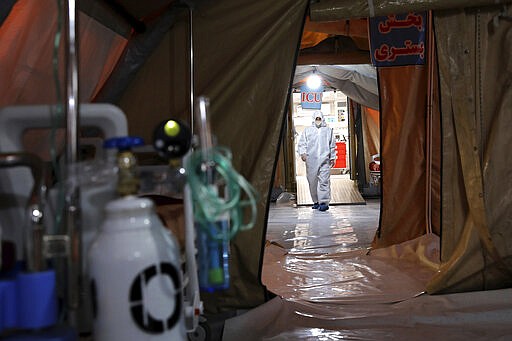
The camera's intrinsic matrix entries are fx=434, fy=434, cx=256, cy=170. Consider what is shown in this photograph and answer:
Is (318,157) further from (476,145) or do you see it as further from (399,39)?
(476,145)

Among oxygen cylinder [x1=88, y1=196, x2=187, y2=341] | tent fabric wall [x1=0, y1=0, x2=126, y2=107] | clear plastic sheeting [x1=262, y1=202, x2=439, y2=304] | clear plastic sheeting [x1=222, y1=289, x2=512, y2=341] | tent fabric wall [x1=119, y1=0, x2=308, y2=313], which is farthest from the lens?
clear plastic sheeting [x1=262, y1=202, x2=439, y2=304]

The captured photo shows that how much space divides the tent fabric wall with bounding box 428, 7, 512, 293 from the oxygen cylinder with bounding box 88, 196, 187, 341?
5.35ft

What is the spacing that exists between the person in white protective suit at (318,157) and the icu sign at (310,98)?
0.92m

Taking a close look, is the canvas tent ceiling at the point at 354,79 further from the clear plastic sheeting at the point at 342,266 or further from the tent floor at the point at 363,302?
the tent floor at the point at 363,302

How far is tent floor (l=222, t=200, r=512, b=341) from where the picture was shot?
65.2 inches

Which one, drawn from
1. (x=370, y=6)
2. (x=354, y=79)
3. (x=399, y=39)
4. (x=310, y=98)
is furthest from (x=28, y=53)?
(x=310, y=98)

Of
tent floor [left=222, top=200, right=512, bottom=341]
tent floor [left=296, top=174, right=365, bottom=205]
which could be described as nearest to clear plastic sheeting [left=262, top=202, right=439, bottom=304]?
tent floor [left=222, top=200, right=512, bottom=341]

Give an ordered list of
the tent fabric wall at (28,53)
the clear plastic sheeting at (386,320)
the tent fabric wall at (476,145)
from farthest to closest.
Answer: the tent fabric wall at (476,145)
the clear plastic sheeting at (386,320)
the tent fabric wall at (28,53)

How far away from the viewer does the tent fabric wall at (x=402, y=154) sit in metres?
2.97

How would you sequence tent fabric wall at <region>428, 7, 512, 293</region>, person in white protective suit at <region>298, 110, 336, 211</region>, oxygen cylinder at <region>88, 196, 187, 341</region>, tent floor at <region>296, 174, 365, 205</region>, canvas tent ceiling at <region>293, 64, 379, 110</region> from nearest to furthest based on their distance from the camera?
oxygen cylinder at <region>88, 196, 187, 341</region>
tent fabric wall at <region>428, 7, 512, 293</region>
canvas tent ceiling at <region>293, 64, 379, 110</region>
person in white protective suit at <region>298, 110, 336, 211</region>
tent floor at <region>296, 174, 365, 205</region>

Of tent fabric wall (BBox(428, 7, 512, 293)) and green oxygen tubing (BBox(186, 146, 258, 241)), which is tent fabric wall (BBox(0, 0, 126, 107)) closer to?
green oxygen tubing (BBox(186, 146, 258, 241))

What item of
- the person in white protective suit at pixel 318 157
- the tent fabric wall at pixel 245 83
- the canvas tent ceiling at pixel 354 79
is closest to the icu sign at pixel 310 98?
the person in white protective suit at pixel 318 157

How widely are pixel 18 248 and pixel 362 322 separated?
4.37ft

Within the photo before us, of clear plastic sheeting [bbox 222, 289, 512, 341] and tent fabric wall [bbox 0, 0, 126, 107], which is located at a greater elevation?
tent fabric wall [bbox 0, 0, 126, 107]
